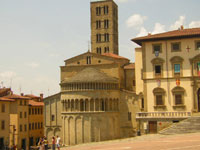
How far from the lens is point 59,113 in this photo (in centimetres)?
6412

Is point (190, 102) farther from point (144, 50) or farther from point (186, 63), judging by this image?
point (144, 50)

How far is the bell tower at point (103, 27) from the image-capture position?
93.1m

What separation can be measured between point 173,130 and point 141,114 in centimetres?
986

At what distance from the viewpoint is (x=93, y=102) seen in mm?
57000

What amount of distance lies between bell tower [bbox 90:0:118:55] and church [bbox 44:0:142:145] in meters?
26.0

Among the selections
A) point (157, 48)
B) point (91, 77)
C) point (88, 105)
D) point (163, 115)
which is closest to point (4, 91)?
point (91, 77)

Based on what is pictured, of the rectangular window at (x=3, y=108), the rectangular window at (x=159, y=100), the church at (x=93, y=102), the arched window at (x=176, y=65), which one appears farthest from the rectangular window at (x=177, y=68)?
the rectangular window at (x=3, y=108)

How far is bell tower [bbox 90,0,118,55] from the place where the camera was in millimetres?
93062

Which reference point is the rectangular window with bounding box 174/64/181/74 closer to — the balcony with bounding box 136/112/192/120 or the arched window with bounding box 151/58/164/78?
the arched window with bounding box 151/58/164/78

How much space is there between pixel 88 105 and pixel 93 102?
1.01 metres

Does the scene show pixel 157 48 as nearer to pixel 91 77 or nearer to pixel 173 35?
pixel 173 35

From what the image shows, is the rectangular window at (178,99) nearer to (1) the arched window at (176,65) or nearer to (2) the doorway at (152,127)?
(1) the arched window at (176,65)

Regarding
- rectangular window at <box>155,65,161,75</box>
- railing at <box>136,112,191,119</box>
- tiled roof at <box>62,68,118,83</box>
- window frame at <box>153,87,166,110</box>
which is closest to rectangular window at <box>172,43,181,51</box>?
rectangular window at <box>155,65,161,75</box>

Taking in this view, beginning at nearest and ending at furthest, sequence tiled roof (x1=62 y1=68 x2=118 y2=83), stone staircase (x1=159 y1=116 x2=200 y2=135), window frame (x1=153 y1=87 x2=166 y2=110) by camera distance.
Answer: stone staircase (x1=159 y1=116 x2=200 y2=135) < window frame (x1=153 y1=87 x2=166 y2=110) < tiled roof (x1=62 y1=68 x2=118 y2=83)
